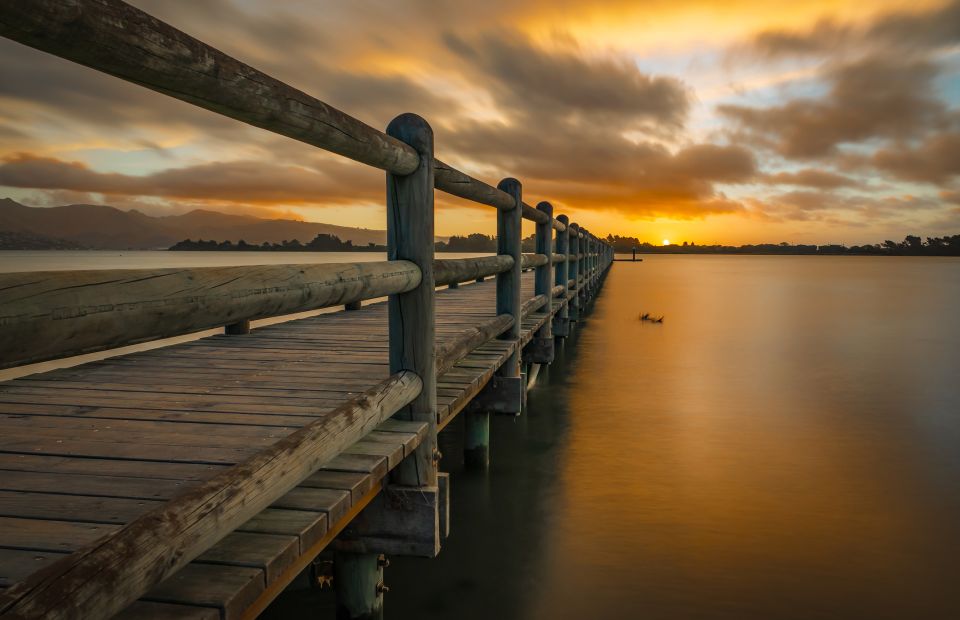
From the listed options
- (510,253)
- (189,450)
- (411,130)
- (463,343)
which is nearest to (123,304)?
(189,450)

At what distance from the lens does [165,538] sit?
1.43m

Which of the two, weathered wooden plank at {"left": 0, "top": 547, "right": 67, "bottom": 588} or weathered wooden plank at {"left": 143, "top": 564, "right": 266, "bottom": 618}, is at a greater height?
weathered wooden plank at {"left": 0, "top": 547, "right": 67, "bottom": 588}

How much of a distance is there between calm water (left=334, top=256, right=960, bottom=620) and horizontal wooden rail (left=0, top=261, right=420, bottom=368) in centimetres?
300

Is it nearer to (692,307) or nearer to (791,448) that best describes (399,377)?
(791,448)

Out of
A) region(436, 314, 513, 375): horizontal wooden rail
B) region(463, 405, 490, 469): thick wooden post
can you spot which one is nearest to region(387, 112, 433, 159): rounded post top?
region(436, 314, 513, 375): horizontal wooden rail

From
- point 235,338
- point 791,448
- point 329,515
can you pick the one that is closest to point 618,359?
point 791,448

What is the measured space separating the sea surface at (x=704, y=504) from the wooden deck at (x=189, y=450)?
147cm

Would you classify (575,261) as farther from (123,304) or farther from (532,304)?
(123,304)

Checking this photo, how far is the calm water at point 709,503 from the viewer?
167 inches

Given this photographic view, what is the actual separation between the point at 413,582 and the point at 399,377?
7.08 ft

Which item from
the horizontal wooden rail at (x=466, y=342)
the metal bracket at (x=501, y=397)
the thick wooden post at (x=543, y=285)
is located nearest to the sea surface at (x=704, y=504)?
the metal bracket at (x=501, y=397)

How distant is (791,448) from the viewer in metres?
7.59

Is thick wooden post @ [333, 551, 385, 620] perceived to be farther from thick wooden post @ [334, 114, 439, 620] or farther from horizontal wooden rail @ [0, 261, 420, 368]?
horizontal wooden rail @ [0, 261, 420, 368]

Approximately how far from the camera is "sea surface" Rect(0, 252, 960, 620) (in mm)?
4215
